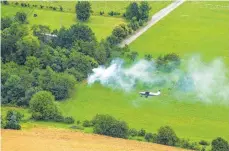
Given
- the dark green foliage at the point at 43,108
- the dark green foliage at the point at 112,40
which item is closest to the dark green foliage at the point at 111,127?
the dark green foliage at the point at 43,108

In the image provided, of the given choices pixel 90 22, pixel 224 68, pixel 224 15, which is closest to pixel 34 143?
pixel 224 68

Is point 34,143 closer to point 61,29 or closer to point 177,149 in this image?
point 177,149

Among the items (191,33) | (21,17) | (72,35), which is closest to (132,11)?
(191,33)

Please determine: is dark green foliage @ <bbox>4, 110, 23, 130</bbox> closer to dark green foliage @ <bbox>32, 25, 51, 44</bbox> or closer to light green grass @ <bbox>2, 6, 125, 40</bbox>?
dark green foliage @ <bbox>32, 25, 51, 44</bbox>

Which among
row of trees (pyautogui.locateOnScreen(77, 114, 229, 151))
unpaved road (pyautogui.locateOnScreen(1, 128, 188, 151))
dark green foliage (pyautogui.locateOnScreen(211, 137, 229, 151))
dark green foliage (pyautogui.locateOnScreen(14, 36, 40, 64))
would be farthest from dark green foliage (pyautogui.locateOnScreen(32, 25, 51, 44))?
dark green foliage (pyautogui.locateOnScreen(211, 137, 229, 151))

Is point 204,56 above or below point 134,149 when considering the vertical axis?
above

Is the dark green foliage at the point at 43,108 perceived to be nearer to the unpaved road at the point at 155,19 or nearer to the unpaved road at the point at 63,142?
the unpaved road at the point at 63,142
